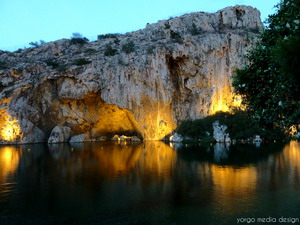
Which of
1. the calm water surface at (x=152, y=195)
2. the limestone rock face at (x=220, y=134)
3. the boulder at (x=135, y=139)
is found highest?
the limestone rock face at (x=220, y=134)

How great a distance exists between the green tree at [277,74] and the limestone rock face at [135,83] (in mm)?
37690

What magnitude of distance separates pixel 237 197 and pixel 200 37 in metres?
41.5

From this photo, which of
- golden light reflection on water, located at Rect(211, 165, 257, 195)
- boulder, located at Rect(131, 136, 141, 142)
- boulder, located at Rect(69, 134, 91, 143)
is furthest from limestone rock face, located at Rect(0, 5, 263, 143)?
golden light reflection on water, located at Rect(211, 165, 257, 195)

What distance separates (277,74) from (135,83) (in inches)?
1605

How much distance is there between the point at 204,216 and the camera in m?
8.84

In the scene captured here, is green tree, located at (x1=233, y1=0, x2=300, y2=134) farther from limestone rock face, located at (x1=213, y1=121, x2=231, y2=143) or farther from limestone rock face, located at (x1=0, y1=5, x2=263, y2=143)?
limestone rock face, located at (x1=0, y1=5, x2=263, y2=143)

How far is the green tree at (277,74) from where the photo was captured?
630 cm

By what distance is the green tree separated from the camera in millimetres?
6305

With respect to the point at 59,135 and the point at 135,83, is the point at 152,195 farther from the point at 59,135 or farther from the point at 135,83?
the point at 59,135

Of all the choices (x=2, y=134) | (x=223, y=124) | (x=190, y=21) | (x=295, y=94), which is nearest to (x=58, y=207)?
(x=295, y=94)

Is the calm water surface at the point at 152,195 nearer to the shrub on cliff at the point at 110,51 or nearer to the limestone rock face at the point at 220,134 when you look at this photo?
the limestone rock face at the point at 220,134

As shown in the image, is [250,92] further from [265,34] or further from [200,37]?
[200,37]

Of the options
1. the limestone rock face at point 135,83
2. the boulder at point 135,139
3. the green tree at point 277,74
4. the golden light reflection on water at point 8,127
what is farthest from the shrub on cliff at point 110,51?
the green tree at point 277,74

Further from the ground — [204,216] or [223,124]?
[223,124]
